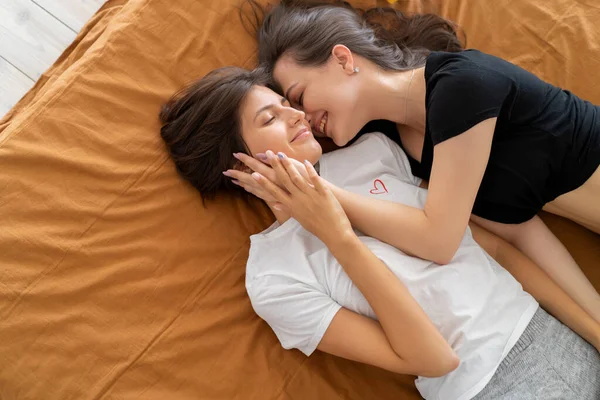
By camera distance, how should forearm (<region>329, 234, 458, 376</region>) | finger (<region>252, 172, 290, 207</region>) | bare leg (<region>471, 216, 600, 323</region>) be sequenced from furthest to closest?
bare leg (<region>471, 216, 600, 323</region>)
finger (<region>252, 172, 290, 207</region>)
forearm (<region>329, 234, 458, 376</region>)

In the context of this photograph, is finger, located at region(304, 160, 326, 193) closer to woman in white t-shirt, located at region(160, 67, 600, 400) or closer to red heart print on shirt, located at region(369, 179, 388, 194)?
woman in white t-shirt, located at region(160, 67, 600, 400)

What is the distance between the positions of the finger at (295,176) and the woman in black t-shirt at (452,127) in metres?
0.11

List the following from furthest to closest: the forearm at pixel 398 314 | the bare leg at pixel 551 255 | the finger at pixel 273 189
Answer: the bare leg at pixel 551 255 → the finger at pixel 273 189 → the forearm at pixel 398 314

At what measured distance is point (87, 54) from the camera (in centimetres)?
146

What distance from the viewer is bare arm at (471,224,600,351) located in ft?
4.32

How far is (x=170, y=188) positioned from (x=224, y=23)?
58 cm

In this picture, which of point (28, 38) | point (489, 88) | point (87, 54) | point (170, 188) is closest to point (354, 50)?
point (489, 88)

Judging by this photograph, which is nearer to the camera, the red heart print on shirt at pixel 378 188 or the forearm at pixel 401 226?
the forearm at pixel 401 226

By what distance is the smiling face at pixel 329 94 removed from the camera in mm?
A: 1349

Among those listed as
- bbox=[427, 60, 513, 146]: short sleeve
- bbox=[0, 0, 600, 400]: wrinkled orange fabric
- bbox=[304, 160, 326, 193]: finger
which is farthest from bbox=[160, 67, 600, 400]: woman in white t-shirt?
bbox=[427, 60, 513, 146]: short sleeve

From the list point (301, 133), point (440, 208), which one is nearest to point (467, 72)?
point (440, 208)

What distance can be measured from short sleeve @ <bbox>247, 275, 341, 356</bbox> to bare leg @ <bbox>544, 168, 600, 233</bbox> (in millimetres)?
729

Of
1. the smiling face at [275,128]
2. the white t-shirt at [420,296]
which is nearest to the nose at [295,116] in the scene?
the smiling face at [275,128]

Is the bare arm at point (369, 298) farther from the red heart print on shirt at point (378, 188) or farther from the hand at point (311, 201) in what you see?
the red heart print on shirt at point (378, 188)
